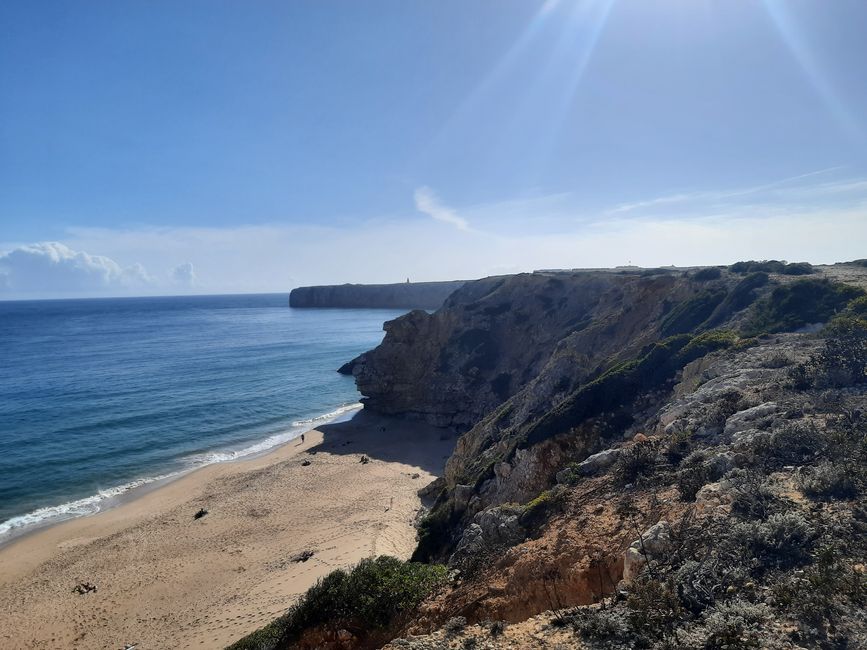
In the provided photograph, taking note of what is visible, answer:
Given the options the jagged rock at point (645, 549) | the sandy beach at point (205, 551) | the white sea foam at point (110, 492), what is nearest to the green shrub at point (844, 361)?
the jagged rock at point (645, 549)

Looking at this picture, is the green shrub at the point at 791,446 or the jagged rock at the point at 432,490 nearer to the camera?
the green shrub at the point at 791,446

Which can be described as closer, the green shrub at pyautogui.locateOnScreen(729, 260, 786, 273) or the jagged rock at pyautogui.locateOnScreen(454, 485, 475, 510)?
the jagged rock at pyautogui.locateOnScreen(454, 485, 475, 510)

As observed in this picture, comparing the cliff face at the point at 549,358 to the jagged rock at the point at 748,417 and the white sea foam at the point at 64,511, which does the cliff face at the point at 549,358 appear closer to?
the jagged rock at the point at 748,417

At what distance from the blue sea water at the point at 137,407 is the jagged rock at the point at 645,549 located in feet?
97.7

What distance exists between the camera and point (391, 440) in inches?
1559

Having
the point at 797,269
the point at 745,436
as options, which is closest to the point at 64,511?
the point at 745,436

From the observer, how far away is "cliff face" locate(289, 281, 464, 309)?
16000 cm

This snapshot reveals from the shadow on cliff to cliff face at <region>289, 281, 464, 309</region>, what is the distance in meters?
111

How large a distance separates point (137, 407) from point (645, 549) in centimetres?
4684

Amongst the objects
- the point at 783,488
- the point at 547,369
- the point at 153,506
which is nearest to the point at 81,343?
the point at 153,506

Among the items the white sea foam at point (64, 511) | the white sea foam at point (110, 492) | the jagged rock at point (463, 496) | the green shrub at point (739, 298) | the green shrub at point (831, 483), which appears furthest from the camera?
the white sea foam at point (110, 492)

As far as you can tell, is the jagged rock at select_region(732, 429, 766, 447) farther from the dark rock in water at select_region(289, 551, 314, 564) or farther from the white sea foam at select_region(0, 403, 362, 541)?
the white sea foam at select_region(0, 403, 362, 541)

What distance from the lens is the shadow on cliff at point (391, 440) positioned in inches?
1400

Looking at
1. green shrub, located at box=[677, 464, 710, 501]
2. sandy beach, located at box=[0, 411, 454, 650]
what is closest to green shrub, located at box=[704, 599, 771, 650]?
green shrub, located at box=[677, 464, 710, 501]
